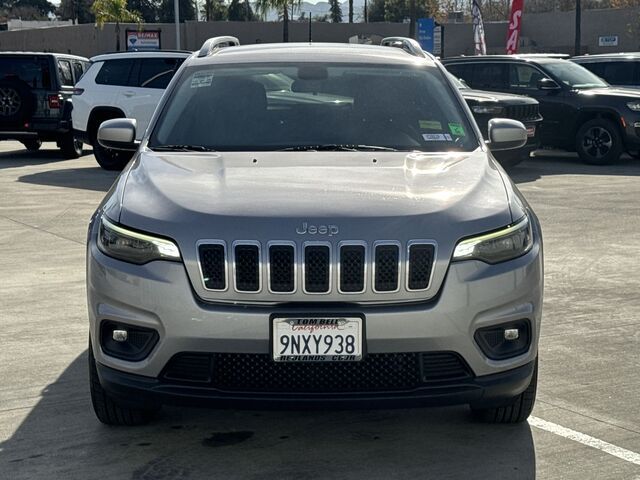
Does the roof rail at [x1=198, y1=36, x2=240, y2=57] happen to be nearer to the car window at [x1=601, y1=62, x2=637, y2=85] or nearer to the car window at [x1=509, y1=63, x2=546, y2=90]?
the car window at [x1=509, y1=63, x2=546, y2=90]

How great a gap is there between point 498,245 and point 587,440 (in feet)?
3.37

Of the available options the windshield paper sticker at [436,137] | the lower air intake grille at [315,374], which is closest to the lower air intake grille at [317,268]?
the lower air intake grille at [315,374]

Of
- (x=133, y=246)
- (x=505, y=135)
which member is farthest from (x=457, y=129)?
(x=133, y=246)

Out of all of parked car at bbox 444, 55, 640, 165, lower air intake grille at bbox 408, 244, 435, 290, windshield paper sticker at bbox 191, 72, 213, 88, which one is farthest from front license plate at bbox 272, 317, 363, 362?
parked car at bbox 444, 55, 640, 165

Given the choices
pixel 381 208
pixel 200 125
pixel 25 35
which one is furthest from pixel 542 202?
pixel 25 35

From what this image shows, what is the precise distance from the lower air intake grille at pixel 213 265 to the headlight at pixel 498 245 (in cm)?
89

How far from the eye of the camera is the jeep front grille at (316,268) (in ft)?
13.5

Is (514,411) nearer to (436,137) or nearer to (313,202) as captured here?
(313,202)

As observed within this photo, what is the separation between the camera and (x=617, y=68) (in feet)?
63.7

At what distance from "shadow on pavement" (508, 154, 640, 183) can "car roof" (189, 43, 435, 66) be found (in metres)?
9.34

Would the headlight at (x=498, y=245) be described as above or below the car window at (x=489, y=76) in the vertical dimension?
above

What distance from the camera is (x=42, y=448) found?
464 centimetres

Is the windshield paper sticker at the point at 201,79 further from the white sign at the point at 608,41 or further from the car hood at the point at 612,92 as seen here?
the white sign at the point at 608,41

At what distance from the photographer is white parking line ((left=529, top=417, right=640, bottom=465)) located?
454cm
